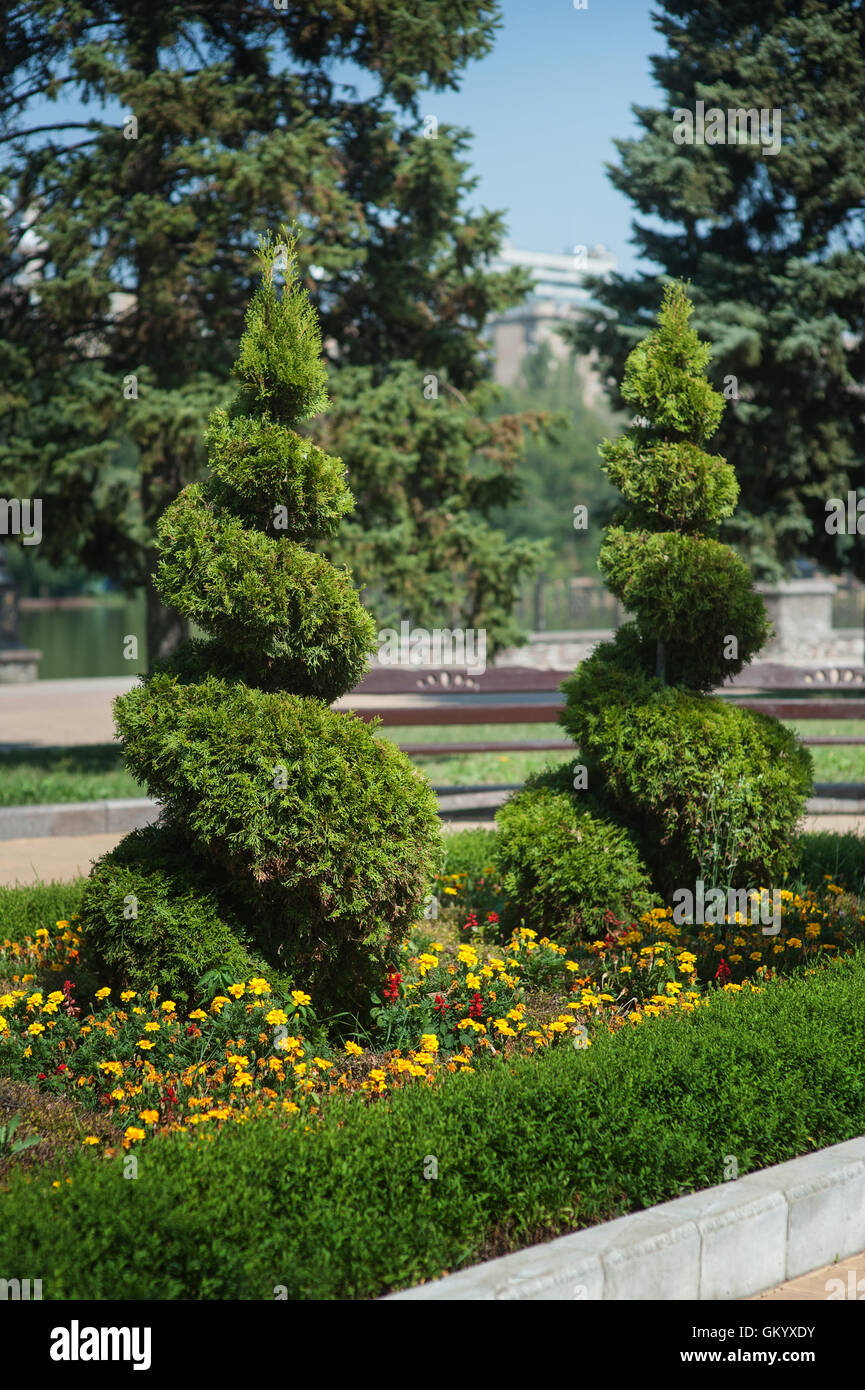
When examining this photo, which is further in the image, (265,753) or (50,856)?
(50,856)

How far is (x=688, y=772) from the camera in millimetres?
5754

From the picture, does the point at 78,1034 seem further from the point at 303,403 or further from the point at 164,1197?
the point at 303,403

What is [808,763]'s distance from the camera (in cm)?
605

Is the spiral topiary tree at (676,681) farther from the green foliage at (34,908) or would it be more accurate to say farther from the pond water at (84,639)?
the pond water at (84,639)

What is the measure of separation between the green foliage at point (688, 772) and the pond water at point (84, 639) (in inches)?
155

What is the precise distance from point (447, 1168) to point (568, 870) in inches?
92.5

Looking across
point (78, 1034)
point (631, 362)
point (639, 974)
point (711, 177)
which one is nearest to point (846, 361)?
point (711, 177)

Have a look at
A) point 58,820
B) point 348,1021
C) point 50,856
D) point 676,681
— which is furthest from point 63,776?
point 348,1021

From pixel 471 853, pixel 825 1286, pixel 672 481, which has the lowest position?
pixel 825 1286

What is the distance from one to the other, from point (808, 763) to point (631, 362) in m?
2.13

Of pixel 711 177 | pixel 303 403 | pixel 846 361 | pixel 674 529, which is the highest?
pixel 711 177

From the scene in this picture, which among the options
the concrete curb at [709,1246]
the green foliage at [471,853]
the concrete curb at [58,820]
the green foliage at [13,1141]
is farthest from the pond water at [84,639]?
the concrete curb at [709,1246]

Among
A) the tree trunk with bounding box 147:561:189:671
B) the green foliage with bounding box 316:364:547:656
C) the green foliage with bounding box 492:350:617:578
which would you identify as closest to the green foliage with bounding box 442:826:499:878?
the green foliage with bounding box 316:364:547:656

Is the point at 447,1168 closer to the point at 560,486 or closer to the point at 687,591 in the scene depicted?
the point at 687,591
